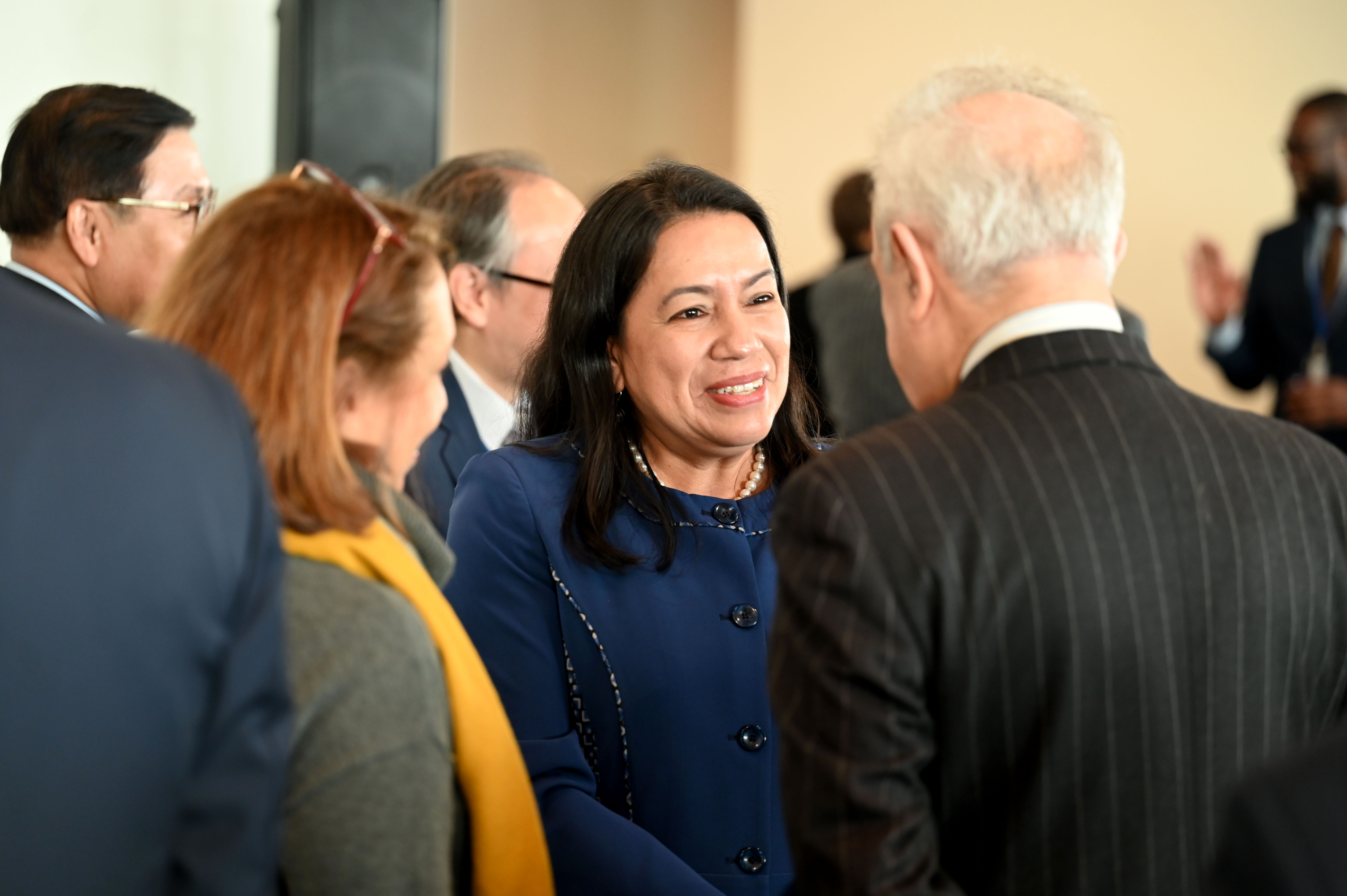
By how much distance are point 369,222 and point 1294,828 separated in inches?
38.0

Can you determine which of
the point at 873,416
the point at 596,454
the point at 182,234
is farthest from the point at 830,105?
the point at 596,454

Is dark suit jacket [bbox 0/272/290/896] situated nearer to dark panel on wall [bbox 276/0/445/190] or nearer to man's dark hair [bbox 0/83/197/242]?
man's dark hair [bbox 0/83/197/242]

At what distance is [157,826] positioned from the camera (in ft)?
3.17

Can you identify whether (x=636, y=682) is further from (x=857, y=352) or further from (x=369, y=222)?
(x=857, y=352)

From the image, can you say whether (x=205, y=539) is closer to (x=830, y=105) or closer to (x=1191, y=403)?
(x=1191, y=403)

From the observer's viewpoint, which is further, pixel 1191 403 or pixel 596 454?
pixel 596 454

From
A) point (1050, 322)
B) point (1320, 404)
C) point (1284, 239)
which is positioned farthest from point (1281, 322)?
point (1050, 322)

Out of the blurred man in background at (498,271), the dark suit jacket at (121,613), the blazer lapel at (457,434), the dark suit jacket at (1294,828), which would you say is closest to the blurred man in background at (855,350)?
the blurred man in background at (498,271)

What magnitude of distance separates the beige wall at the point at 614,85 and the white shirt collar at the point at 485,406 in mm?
4355

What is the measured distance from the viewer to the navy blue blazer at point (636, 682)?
5.54 ft

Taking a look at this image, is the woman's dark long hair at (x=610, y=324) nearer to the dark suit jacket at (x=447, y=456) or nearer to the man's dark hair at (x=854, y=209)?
the dark suit jacket at (x=447, y=456)

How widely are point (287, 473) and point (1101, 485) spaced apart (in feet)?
2.37

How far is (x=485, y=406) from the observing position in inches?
101

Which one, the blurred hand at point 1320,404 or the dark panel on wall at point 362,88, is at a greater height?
the dark panel on wall at point 362,88
